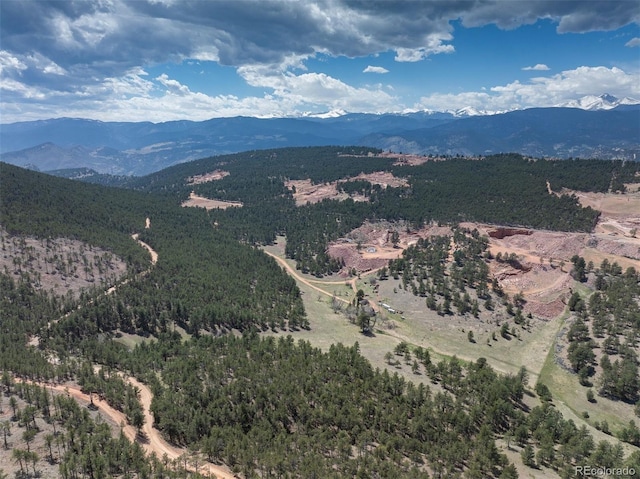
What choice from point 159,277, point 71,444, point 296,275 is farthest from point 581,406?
point 159,277

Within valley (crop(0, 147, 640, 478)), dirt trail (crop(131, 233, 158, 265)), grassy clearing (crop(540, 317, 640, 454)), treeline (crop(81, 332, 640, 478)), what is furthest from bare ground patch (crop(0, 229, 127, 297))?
grassy clearing (crop(540, 317, 640, 454))

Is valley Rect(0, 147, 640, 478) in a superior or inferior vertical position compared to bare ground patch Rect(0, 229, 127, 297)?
inferior

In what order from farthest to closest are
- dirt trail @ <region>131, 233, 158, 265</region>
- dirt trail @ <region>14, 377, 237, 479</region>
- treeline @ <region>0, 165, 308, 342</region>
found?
1. dirt trail @ <region>131, 233, 158, 265</region>
2. treeline @ <region>0, 165, 308, 342</region>
3. dirt trail @ <region>14, 377, 237, 479</region>

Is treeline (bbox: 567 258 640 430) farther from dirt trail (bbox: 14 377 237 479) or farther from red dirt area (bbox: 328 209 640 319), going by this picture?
dirt trail (bbox: 14 377 237 479)

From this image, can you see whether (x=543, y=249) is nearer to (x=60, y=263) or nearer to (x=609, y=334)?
(x=609, y=334)

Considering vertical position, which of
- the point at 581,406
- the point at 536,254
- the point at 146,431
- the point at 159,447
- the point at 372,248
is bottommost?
the point at 581,406

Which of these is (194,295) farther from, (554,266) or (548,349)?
(554,266)

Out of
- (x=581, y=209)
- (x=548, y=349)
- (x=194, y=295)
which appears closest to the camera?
(x=548, y=349)

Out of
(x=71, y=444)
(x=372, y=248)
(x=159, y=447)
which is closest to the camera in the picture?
(x=71, y=444)

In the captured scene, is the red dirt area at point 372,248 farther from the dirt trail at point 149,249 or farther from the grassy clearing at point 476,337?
the dirt trail at point 149,249

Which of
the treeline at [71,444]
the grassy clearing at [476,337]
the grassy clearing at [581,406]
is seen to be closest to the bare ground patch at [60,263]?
the treeline at [71,444]

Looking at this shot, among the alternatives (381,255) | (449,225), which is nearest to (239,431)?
(381,255)
